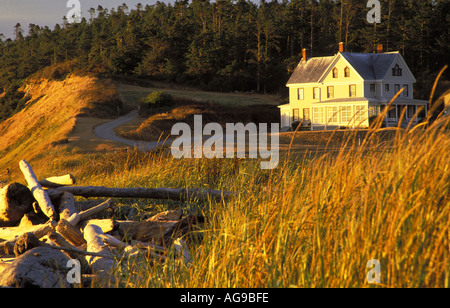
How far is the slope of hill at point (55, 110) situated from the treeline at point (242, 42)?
10.8 metres

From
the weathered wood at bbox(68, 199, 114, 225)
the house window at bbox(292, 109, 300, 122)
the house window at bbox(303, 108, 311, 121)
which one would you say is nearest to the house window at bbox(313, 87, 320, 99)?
the house window at bbox(303, 108, 311, 121)

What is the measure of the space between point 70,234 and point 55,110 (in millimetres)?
52882

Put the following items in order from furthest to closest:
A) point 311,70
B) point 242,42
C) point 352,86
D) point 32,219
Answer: point 242,42 < point 311,70 < point 352,86 < point 32,219

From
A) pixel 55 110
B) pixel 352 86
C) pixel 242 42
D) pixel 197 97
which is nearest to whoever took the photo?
pixel 352 86

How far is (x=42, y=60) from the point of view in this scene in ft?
301

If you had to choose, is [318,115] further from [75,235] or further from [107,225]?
[75,235]

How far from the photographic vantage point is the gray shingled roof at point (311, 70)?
2072 inches

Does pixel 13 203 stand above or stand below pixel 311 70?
below

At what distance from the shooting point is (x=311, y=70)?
53719mm

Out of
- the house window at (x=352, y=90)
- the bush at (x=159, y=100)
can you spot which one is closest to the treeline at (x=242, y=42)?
the house window at (x=352, y=90)

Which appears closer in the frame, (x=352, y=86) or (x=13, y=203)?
(x=13, y=203)

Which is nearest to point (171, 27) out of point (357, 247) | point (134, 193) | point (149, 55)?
point (149, 55)

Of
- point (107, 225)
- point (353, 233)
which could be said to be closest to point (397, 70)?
point (107, 225)
